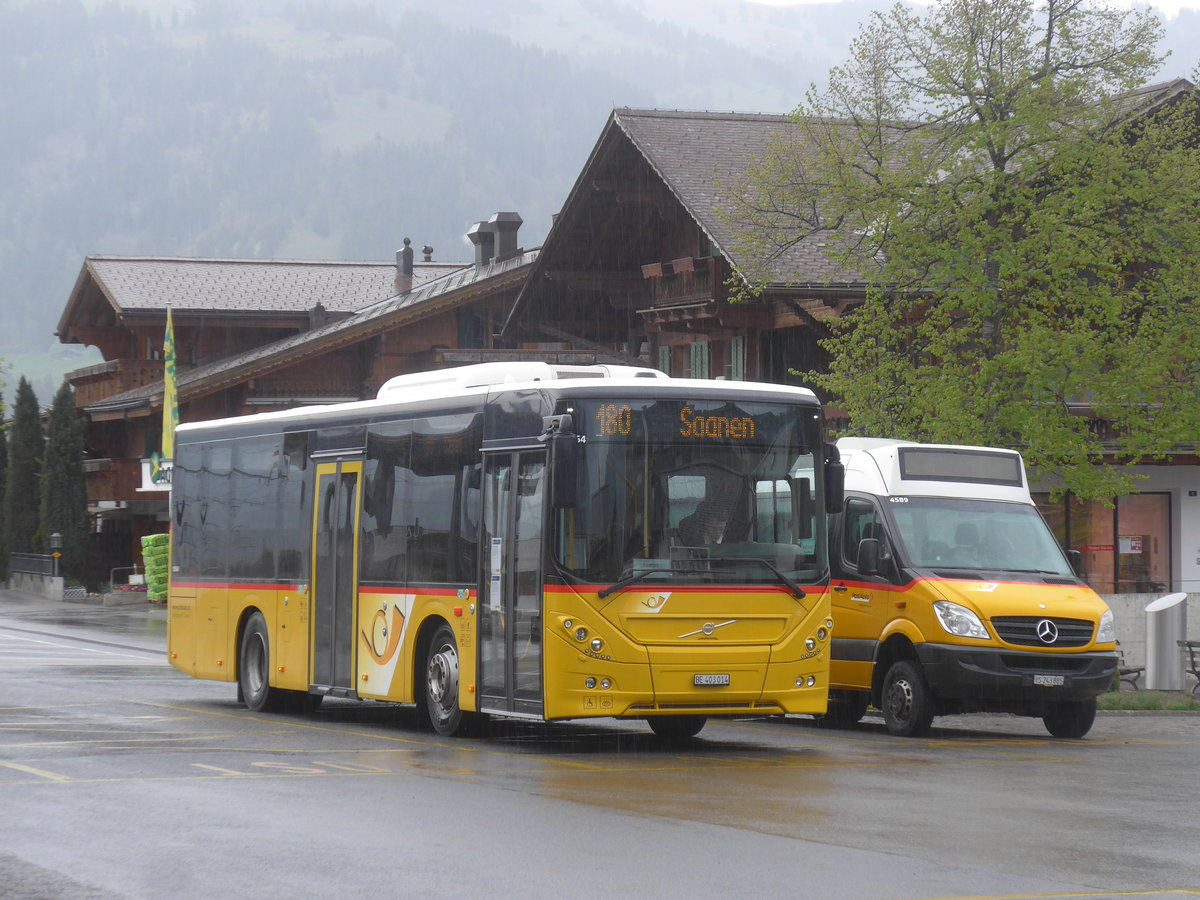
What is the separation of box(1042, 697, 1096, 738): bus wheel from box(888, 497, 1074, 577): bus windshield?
121 cm

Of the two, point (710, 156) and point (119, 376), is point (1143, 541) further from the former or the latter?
point (119, 376)

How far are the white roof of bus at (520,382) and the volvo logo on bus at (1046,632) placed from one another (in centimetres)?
312

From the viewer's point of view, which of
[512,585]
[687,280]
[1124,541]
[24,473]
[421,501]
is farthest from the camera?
[24,473]

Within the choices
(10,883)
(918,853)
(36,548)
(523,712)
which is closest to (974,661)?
(523,712)

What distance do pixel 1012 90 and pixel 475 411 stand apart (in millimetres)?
11172

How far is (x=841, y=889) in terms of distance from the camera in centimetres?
846

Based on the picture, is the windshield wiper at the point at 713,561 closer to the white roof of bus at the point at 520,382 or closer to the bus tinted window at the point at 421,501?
the white roof of bus at the point at 520,382

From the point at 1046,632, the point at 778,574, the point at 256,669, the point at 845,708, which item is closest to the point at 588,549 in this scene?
the point at 778,574

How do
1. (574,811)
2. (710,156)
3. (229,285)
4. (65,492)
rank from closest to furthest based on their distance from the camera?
(574,811), (710,156), (65,492), (229,285)

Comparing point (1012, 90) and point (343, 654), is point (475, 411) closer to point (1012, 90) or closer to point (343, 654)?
point (343, 654)

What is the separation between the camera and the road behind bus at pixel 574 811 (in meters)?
8.63

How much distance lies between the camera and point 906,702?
693 inches

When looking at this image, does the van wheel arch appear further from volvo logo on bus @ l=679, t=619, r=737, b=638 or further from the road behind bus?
volvo logo on bus @ l=679, t=619, r=737, b=638

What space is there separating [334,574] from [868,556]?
4.98m
